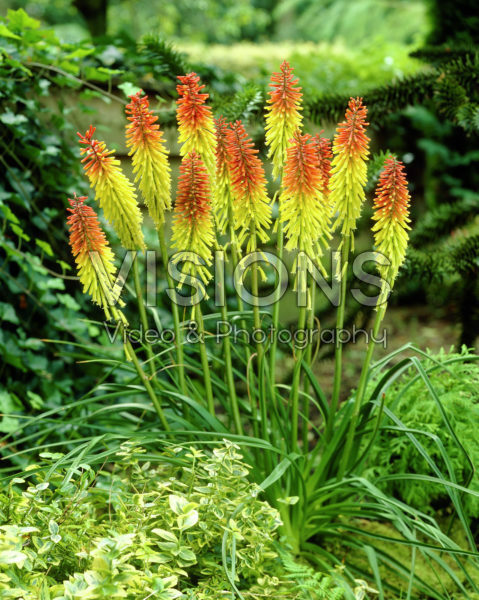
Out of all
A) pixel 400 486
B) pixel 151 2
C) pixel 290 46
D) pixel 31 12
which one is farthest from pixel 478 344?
pixel 31 12

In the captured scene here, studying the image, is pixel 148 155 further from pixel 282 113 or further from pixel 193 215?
pixel 282 113

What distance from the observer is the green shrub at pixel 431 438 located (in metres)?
1.93

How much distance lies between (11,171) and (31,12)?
14797mm

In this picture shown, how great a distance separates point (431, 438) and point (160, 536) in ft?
3.08

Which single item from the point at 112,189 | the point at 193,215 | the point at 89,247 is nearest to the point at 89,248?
the point at 89,247

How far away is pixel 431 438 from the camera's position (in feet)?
6.19

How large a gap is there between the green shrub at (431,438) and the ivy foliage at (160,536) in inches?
23.4

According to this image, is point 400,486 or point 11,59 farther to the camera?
point 11,59

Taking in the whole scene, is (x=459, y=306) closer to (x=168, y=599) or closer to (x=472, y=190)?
(x=168, y=599)

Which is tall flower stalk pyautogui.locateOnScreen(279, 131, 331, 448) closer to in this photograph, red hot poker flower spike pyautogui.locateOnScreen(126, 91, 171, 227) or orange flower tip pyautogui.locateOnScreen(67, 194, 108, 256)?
red hot poker flower spike pyautogui.locateOnScreen(126, 91, 171, 227)

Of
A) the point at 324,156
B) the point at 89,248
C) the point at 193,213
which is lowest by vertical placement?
the point at 89,248

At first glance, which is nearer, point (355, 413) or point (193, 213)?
point (193, 213)

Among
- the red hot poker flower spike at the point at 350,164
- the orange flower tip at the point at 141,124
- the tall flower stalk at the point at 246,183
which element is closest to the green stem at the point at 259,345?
the tall flower stalk at the point at 246,183

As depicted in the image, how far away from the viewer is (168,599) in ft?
4.04
